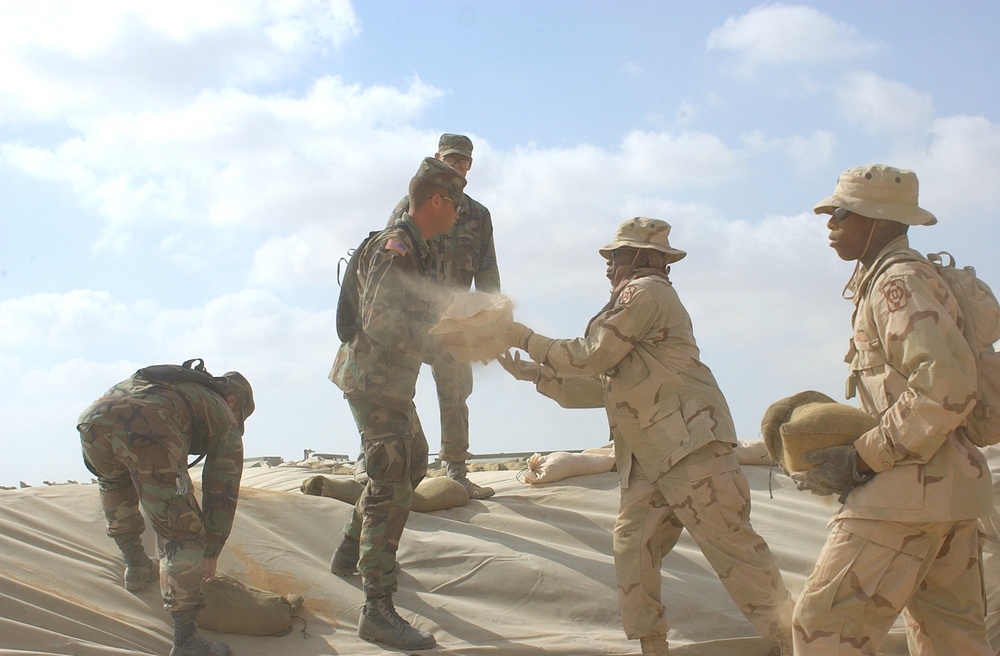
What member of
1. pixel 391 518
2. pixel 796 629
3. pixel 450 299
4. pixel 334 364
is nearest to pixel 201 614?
pixel 391 518

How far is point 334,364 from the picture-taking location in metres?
5.12

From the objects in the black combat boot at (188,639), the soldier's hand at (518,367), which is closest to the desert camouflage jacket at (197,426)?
the black combat boot at (188,639)

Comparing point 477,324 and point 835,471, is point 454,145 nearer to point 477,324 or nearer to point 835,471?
point 477,324

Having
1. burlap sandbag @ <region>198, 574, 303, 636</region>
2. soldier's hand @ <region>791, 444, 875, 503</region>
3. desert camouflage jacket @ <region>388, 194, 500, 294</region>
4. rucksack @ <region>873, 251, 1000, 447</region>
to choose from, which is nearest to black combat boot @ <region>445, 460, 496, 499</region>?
desert camouflage jacket @ <region>388, 194, 500, 294</region>

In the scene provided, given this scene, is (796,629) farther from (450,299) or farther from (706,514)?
(450,299)

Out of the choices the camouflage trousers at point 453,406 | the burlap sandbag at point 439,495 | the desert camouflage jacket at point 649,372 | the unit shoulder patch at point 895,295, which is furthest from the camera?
the camouflage trousers at point 453,406

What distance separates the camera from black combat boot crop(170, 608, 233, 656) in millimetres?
4410

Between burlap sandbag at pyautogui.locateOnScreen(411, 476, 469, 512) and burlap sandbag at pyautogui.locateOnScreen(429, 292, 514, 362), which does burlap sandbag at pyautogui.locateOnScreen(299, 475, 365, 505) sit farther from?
burlap sandbag at pyautogui.locateOnScreen(429, 292, 514, 362)

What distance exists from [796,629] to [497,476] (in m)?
4.72

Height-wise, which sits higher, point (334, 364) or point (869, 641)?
point (334, 364)

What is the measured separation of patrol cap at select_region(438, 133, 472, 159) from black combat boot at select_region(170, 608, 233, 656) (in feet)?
12.3

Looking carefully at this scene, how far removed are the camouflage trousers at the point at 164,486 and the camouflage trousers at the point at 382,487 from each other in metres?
0.77

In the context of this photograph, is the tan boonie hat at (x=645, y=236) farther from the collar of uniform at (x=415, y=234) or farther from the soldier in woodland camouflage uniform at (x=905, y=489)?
the soldier in woodland camouflage uniform at (x=905, y=489)

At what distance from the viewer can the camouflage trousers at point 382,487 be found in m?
4.83
